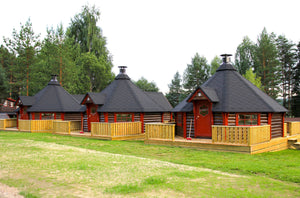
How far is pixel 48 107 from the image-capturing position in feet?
91.4

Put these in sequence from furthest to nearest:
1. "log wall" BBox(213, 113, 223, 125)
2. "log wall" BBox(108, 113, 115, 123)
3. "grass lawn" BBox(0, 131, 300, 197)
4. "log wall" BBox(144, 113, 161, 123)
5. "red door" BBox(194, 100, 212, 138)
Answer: "log wall" BBox(144, 113, 161, 123)
"log wall" BBox(108, 113, 115, 123)
"red door" BBox(194, 100, 212, 138)
"log wall" BBox(213, 113, 223, 125)
"grass lawn" BBox(0, 131, 300, 197)

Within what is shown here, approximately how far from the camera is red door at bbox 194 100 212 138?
17.9 metres

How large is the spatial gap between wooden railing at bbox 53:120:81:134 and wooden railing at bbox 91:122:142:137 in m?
3.67

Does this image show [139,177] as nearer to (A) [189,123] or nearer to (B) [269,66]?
(A) [189,123]

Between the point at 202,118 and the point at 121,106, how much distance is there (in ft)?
24.2

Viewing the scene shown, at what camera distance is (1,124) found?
95.4 ft

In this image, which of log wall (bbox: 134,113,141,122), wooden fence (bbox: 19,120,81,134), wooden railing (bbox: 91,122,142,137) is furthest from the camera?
wooden fence (bbox: 19,120,81,134)

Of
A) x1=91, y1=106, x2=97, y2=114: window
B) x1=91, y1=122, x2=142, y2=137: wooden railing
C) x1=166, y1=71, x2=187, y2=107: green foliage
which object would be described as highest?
x1=166, y1=71, x2=187, y2=107: green foliage

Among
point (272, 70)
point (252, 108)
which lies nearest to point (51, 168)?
point (252, 108)

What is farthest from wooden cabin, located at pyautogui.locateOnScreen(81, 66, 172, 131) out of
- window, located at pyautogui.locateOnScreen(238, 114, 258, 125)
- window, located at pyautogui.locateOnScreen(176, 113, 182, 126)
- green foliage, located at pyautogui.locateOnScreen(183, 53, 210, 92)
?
green foliage, located at pyautogui.locateOnScreen(183, 53, 210, 92)

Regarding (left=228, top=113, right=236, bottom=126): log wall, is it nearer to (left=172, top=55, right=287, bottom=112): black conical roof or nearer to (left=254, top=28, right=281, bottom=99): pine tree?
(left=172, top=55, right=287, bottom=112): black conical roof

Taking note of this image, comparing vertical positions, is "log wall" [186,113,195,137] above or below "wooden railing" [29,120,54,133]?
above

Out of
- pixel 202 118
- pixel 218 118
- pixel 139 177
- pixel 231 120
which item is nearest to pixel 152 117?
pixel 202 118

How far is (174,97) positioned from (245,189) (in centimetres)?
5808
